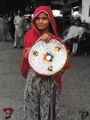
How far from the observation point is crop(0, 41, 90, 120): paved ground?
7.55 metres

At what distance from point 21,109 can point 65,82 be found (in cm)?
332

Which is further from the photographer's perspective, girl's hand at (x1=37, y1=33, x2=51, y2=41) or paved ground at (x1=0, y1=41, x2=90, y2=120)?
paved ground at (x1=0, y1=41, x2=90, y2=120)

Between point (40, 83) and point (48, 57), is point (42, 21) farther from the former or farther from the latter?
point (40, 83)

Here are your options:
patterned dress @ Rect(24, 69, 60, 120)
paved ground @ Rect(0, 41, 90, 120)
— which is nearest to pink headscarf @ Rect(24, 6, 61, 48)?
patterned dress @ Rect(24, 69, 60, 120)

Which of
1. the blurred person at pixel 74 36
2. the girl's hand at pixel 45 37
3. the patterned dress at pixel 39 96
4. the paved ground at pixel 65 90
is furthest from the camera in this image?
the blurred person at pixel 74 36

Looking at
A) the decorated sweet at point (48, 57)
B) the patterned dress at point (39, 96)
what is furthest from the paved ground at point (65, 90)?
the decorated sweet at point (48, 57)

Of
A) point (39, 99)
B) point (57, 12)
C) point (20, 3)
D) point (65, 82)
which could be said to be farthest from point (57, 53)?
point (57, 12)

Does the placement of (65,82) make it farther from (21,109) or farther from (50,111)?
(50,111)

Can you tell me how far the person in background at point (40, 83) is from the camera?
4.95m

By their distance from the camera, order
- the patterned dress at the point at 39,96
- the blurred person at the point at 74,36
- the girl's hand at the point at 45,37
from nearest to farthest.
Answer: the girl's hand at the point at 45,37, the patterned dress at the point at 39,96, the blurred person at the point at 74,36

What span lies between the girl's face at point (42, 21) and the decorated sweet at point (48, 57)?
16 centimetres

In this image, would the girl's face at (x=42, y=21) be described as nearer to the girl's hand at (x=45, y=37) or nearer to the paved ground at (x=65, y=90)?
the girl's hand at (x=45, y=37)

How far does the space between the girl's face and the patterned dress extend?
0.49 metres

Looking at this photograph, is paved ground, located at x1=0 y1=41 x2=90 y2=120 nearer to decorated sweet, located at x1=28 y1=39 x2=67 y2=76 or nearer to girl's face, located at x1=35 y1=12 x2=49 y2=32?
decorated sweet, located at x1=28 y1=39 x2=67 y2=76
